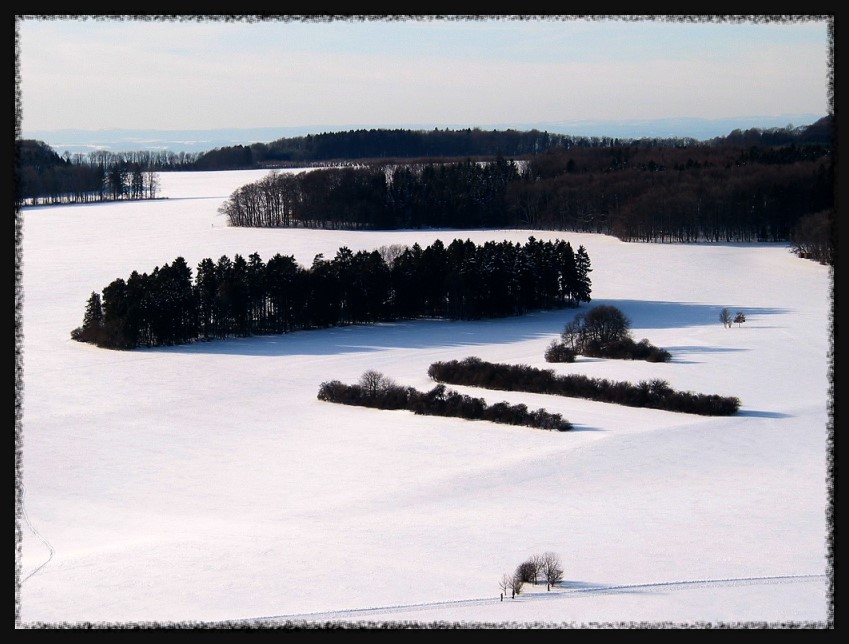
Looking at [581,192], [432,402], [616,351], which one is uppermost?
[581,192]

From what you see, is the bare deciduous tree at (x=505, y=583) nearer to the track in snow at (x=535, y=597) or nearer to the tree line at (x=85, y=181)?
the track in snow at (x=535, y=597)

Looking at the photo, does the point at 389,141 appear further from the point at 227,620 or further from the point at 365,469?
the point at 227,620

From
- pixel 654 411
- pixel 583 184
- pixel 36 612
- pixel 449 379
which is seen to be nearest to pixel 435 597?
pixel 36 612

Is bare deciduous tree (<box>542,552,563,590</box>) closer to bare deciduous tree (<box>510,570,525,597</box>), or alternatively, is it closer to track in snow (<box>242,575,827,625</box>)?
track in snow (<box>242,575,827,625</box>)

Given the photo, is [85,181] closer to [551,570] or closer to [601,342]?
[601,342]

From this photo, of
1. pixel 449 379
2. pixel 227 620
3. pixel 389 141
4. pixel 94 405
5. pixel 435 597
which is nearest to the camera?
pixel 227 620

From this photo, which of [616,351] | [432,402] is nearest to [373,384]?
[432,402]
